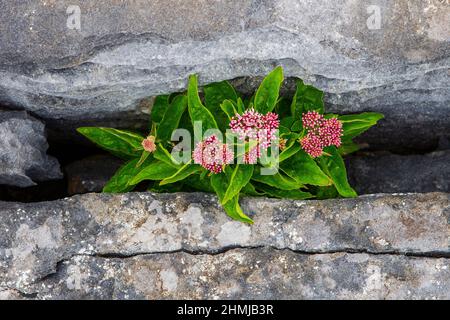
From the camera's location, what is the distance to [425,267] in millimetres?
3383

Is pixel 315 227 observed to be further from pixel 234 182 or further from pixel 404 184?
pixel 404 184

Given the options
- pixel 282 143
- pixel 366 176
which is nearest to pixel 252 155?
pixel 282 143

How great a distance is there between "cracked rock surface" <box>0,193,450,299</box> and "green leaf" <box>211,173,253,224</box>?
4.5 inches

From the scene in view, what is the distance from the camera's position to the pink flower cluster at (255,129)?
3.17m

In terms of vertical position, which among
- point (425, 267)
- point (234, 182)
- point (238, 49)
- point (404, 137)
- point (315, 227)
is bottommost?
point (425, 267)

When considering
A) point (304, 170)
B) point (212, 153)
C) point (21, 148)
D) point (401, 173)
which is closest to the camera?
point (212, 153)

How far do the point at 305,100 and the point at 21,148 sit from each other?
1.83 metres

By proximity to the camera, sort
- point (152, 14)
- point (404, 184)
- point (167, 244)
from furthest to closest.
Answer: point (404, 184), point (167, 244), point (152, 14)

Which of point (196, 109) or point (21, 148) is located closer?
point (196, 109)

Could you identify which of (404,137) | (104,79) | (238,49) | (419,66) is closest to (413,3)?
(419,66)

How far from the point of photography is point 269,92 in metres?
3.31

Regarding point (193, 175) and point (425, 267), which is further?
point (193, 175)

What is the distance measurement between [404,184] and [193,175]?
1674 mm

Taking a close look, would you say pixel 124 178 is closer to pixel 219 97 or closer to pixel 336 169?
pixel 219 97
